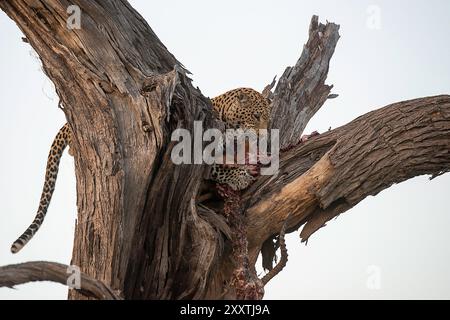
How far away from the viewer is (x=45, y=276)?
267 inches

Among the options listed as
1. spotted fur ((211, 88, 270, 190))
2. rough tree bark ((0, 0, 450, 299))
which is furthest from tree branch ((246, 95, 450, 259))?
spotted fur ((211, 88, 270, 190))

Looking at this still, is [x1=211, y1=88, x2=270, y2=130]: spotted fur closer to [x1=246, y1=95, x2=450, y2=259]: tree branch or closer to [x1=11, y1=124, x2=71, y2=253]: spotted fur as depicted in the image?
[x1=246, y1=95, x2=450, y2=259]: tree branch

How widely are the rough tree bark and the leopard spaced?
0.85 ft

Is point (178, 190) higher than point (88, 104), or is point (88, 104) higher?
point (88, 104)

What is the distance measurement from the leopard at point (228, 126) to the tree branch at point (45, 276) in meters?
2.23

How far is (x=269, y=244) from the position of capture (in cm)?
1028

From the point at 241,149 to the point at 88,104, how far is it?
2.48 m

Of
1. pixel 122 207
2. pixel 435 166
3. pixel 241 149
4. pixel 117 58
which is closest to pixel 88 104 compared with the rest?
pixel 117 58

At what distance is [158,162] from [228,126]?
2.56 m

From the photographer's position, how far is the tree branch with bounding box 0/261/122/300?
657 cm

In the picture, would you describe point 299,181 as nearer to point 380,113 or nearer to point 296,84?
point 380,113
